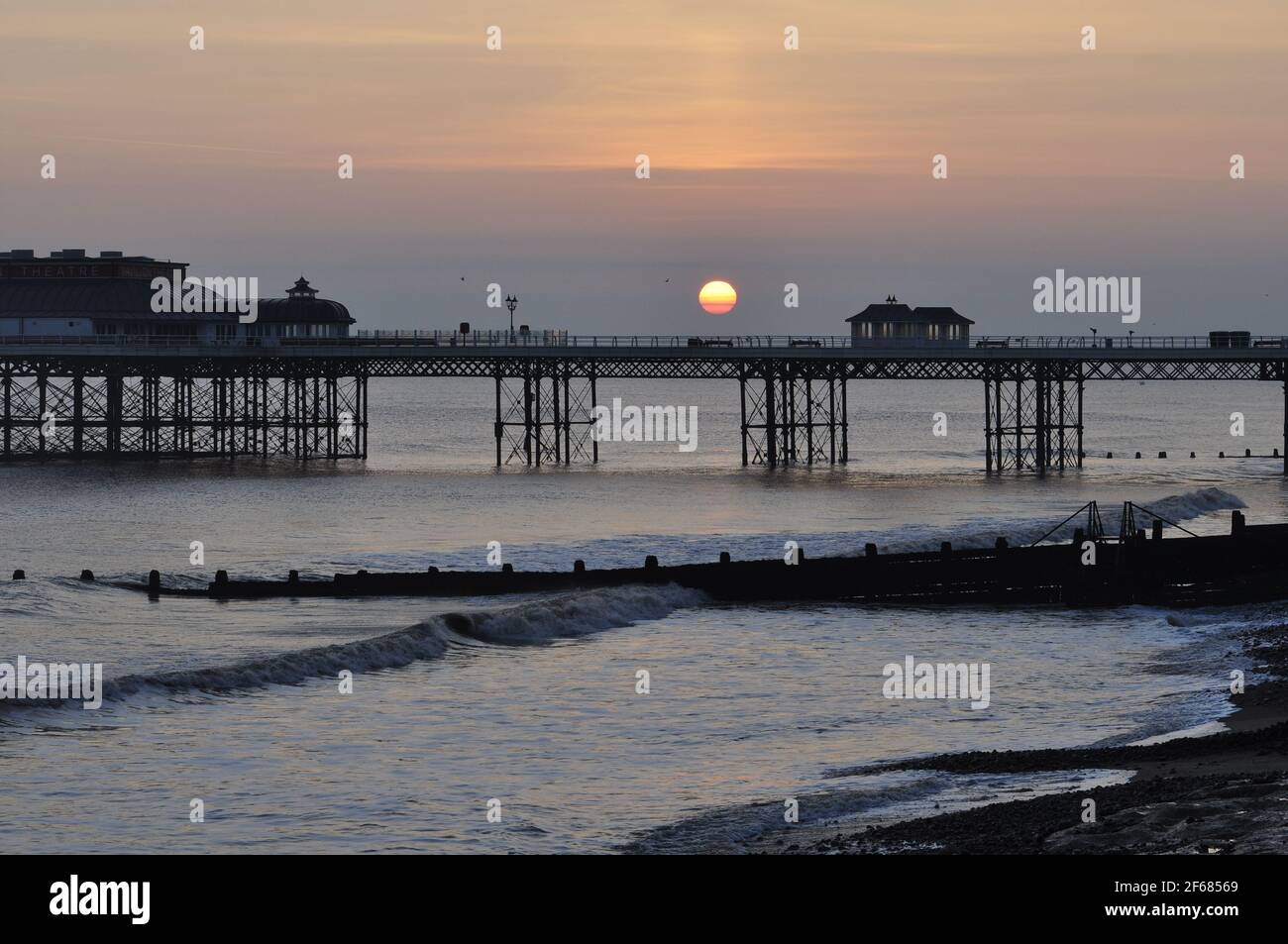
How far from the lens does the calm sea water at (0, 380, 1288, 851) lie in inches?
858

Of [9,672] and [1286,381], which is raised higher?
[1286,381]

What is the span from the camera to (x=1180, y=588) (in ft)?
144

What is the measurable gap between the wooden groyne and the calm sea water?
118 centimetres

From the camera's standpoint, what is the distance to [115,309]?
338 feet

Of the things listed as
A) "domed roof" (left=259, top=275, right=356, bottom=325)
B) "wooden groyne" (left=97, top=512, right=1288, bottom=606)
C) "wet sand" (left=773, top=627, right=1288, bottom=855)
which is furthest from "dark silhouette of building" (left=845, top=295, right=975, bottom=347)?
"wet sand" (left=773, top=627, right=1288, bottom=855)

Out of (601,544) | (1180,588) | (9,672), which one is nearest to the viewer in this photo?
(9,672)

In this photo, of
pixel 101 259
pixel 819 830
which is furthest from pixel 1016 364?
pixel 819 830

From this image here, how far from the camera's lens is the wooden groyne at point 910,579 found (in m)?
43.9

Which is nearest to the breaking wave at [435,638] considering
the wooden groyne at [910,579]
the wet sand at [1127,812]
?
the wooden groyne at [910,579]

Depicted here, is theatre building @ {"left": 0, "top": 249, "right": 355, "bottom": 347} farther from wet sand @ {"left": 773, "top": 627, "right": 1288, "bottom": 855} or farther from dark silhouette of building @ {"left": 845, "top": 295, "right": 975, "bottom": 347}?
wet sand @ {"left": 773, "top": 627, "right": 1288, "bottom": 855}
